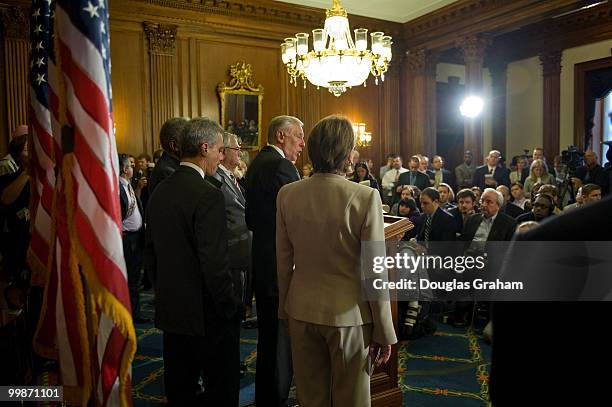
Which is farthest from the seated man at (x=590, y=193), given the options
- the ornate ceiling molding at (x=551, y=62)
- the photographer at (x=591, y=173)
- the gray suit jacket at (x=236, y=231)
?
the ornate ceiling molding at (x=551, y=62)

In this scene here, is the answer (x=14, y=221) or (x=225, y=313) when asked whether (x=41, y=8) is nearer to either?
(x=14, y=221)

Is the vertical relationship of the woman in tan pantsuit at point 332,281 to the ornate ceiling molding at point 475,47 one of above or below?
below

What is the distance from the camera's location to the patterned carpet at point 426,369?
10.6 feet

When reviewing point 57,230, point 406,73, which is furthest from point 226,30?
point 57,230

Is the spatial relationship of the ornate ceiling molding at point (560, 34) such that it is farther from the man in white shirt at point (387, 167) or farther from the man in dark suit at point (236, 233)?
the man in dark suit at point (236, 233)

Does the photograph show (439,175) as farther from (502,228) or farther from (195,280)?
(195,280)

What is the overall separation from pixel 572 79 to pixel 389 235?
33.4 feet

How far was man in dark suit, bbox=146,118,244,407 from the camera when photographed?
2.19 metres

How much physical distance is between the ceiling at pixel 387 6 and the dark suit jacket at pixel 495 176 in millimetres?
3459

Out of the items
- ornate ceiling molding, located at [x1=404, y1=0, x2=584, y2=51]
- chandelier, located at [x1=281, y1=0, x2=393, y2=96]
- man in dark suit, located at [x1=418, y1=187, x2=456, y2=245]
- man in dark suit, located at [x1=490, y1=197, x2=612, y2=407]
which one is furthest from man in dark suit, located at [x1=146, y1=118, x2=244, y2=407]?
ornate ceiling molding, located at [x1=404, y1=0, x2=584, y2=51]

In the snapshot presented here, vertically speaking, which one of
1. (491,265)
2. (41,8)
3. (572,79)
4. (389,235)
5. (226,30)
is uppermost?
(226,30)

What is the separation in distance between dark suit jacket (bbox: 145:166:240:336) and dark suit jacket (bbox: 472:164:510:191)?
7.45 m

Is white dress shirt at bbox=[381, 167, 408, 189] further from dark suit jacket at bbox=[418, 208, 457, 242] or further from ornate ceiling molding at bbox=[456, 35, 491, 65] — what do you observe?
dark suit jacket at bbox=[418, 208, 457, 242]

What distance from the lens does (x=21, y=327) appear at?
229 cm
